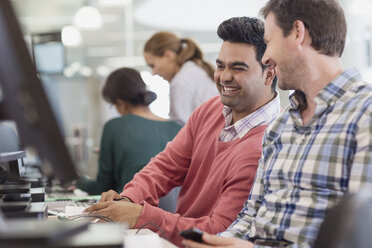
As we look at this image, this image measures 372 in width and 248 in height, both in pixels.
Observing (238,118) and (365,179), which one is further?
(238,118)

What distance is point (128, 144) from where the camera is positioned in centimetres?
314

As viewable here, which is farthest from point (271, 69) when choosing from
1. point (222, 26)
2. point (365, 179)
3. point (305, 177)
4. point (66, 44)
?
point (66, 44)

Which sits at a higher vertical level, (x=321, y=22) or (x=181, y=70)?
(x=321, y=22)

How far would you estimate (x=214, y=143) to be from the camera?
2.20 m

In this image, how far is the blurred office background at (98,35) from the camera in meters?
6.42

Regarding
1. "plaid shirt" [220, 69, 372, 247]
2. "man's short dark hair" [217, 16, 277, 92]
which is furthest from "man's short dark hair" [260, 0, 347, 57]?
"man's short dark hair" [217, 16, 277, 92]

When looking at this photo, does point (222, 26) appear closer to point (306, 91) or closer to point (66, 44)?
point (306, 91)

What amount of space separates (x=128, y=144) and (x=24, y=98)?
2.20m

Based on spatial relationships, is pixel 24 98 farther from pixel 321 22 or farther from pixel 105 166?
pixel 105 166

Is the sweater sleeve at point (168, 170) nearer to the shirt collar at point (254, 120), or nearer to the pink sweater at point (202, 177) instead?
the pink sweater at point (202, 177)

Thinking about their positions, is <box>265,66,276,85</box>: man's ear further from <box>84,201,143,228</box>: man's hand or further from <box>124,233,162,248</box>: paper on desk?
<box>124,233,162,248</box>: paper on desk

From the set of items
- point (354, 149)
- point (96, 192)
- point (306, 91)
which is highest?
point (306, 91)

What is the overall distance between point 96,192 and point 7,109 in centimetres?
224

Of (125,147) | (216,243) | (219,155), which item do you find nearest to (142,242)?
(216,243)
